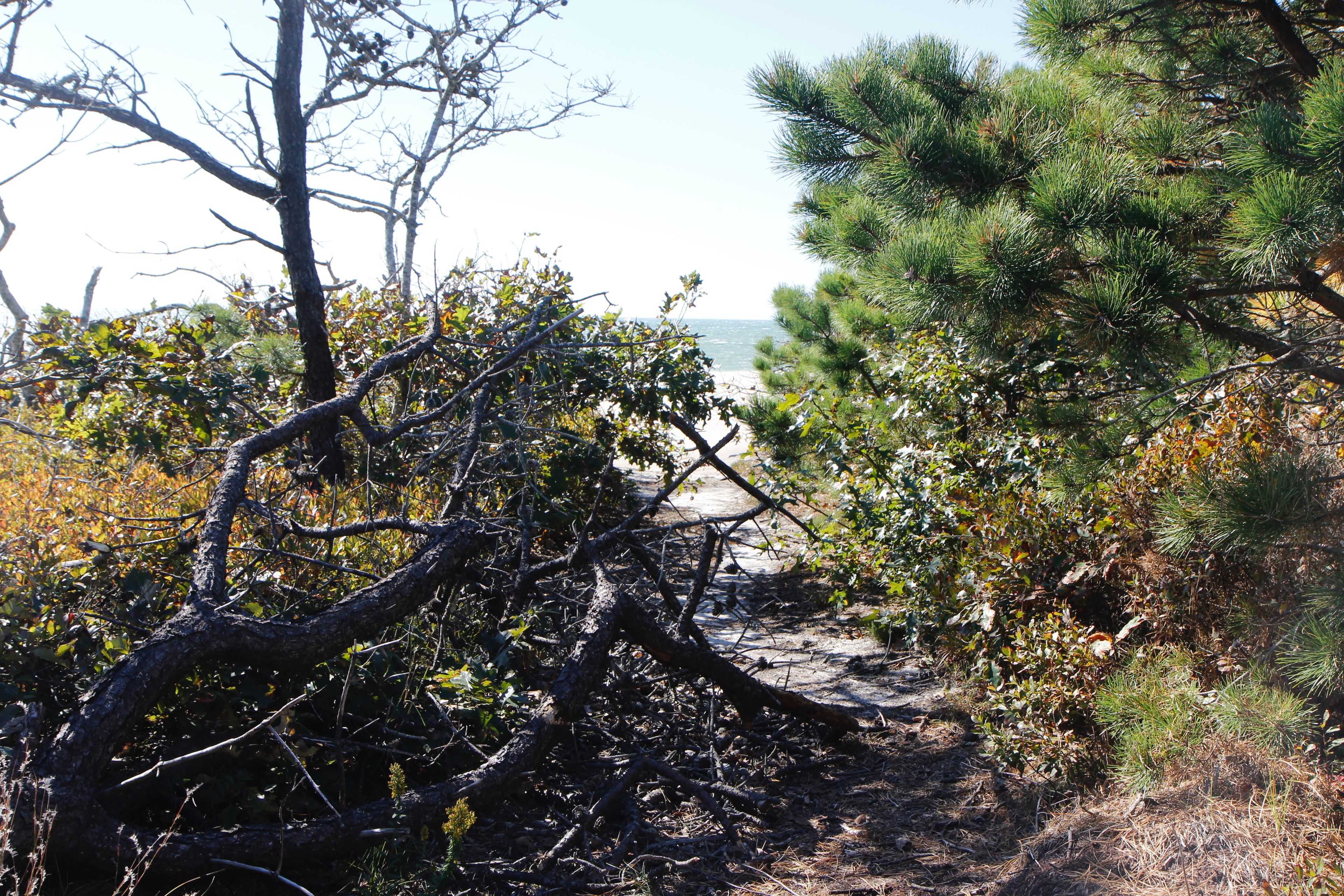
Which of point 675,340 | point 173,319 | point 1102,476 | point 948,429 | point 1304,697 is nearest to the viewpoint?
point 1304,697

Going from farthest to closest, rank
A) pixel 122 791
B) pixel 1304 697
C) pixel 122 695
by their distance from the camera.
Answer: pixel 1304 697 < pixel 122 791 < pixel 122 695

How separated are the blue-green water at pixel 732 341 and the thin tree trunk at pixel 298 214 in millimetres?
24520

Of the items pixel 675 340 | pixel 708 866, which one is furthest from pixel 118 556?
pixel 675 340

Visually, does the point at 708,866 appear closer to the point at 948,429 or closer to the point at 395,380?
the point at 948,429

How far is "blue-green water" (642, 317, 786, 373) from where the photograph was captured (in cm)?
5700

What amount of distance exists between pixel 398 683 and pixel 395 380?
3267 mm

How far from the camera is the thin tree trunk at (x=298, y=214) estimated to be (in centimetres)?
599

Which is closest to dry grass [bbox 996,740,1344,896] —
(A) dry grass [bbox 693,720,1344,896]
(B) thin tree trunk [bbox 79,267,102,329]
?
(A) dry grass [bbox 693,720,1344,896]

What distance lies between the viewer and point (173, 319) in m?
5.55

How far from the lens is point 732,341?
85688mm

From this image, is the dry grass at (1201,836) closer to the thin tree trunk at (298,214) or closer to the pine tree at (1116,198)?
the pine tree at (1116,198)

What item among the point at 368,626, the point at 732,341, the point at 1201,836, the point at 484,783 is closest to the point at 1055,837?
the point at 1201,836

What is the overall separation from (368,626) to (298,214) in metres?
4.33

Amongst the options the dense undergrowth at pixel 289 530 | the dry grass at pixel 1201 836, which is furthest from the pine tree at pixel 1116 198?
the dense undergrowth at pixel 289 530
